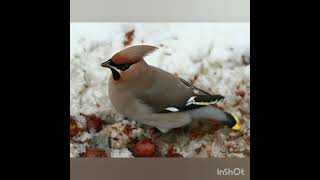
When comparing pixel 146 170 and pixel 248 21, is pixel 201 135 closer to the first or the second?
pixel 146 170

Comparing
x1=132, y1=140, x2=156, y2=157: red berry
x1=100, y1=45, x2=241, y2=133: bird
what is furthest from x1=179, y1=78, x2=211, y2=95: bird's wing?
x1=132, y1=140, x2=156, y2=157: red berry

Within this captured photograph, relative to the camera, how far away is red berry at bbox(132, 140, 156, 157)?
9.40ft

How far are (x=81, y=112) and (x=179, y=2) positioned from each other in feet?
2.56

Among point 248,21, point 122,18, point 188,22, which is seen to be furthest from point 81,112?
point 248,21

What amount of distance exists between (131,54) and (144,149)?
0.51 m

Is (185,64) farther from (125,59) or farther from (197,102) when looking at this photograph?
(125,59)

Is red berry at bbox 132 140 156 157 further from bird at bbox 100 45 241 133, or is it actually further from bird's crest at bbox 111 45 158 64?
bird's crest at bbox 111 45 158 64

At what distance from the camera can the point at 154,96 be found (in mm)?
2850

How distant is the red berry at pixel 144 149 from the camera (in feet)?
9.40

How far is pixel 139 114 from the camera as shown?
9.39 ft

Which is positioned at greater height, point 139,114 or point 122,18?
point 122,18

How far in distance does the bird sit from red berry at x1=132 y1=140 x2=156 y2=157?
0.10 m

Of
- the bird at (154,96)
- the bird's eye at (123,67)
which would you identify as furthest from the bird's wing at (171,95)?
the bird's eye at (123,67)

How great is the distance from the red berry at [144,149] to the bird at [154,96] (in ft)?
0.34
